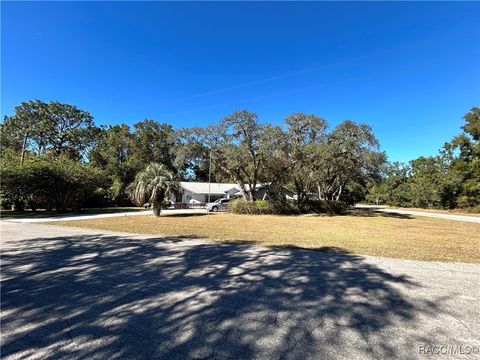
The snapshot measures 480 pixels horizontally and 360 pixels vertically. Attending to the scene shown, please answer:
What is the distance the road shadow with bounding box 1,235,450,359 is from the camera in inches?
95.8

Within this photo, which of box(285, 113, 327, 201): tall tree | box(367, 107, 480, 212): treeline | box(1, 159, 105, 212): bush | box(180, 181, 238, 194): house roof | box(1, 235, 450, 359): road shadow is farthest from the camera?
box(180, 181, 238, 194): house roof

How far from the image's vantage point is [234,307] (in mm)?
3260

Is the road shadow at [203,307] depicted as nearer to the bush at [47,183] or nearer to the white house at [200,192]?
the bush at [47,183]

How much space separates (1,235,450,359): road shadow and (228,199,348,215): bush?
52.9 ft

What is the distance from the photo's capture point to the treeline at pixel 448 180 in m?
32.2

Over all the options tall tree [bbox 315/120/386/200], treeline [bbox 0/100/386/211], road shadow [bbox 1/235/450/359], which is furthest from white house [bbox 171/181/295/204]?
road shadow [bbox 1/235/450/359]

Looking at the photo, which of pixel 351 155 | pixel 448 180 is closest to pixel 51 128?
pixel 351 155

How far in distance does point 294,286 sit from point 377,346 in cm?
165

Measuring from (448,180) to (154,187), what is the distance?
37.1 metres

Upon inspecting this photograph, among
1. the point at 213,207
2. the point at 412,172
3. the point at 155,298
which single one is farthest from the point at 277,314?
the point at 412,172

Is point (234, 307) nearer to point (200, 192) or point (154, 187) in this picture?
point (154, 187)

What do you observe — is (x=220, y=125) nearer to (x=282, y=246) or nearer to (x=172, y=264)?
(x=282, y=246)

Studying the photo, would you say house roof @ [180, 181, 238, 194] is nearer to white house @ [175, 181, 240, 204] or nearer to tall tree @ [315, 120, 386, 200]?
white house @ [175, 181, 240, 204]

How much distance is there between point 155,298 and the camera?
3.54m
